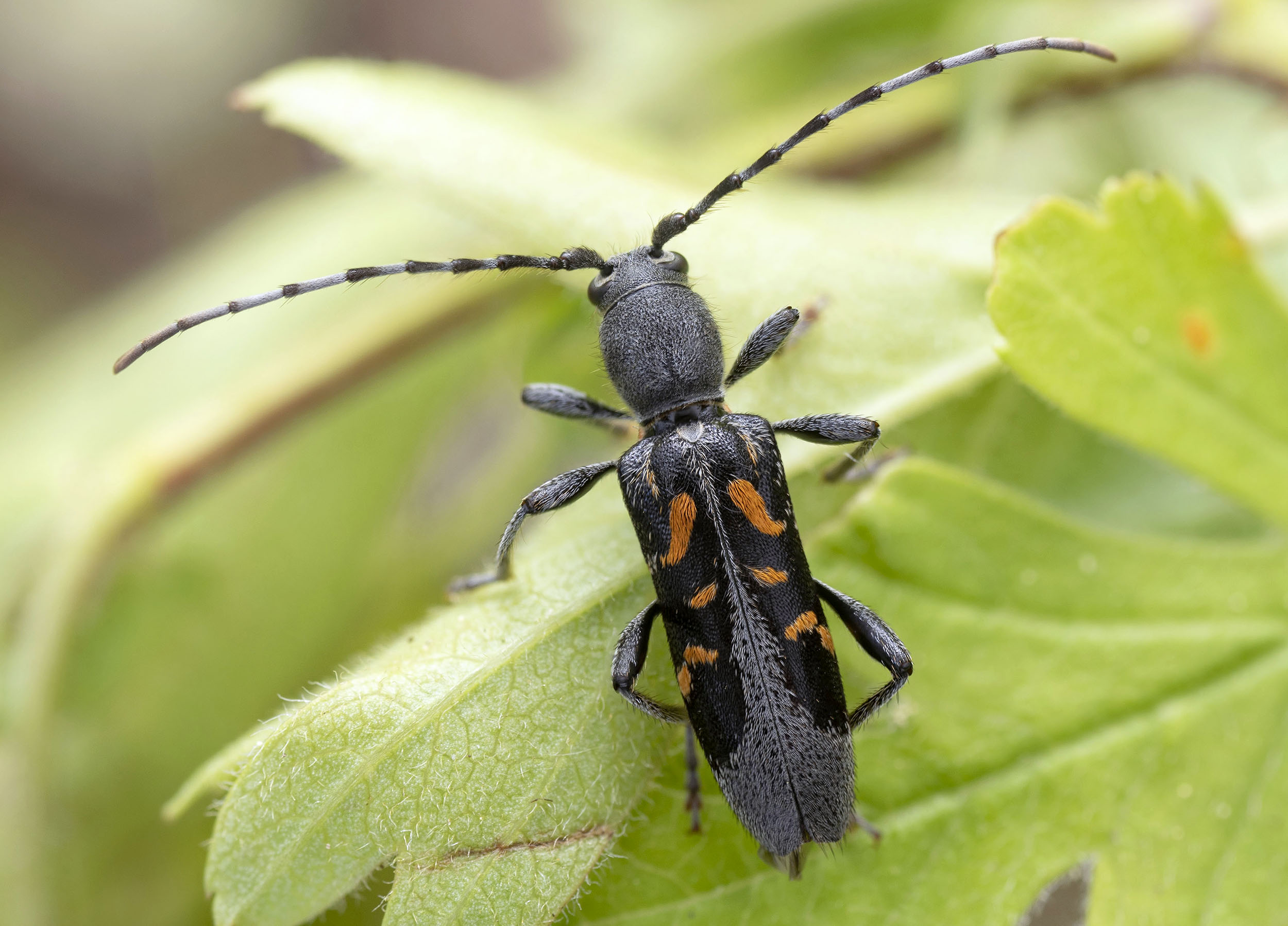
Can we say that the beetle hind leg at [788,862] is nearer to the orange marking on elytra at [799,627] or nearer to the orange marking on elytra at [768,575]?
the orange marking on elytra at [799,627]

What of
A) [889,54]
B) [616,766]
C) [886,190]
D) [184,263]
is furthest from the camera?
[184,263]

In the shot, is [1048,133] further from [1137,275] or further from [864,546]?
[864,546]

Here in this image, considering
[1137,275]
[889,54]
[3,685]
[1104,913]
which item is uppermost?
[889,54]

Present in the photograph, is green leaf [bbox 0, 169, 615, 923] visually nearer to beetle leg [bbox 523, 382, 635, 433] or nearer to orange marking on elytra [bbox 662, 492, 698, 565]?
beetle leg [bbox 523, 382, 635, 433]

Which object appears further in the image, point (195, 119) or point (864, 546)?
point (195, 119)

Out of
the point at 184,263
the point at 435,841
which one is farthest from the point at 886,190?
the point at 184,263

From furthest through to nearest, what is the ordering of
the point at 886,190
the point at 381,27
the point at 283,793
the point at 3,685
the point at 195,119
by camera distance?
the point at 381,27, the point at 195,119, the point at 886,190, the point at 3,685, the point at 283,793

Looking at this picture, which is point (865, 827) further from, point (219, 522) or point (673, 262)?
point (219, 522)

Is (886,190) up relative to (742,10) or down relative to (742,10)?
down
